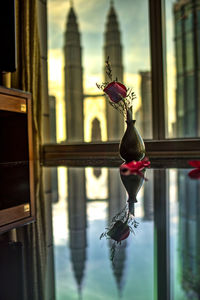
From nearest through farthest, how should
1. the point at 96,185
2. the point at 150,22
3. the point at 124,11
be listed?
the point at 96,185, the point at 150,22, the point at 124,11

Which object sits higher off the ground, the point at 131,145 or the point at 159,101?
the point at 159,101

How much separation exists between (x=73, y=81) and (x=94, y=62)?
406 millimetres

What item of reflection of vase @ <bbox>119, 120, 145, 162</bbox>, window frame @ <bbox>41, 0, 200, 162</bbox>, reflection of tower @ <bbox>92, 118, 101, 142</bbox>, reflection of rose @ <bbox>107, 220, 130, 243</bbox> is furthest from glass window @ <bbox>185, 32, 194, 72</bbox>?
reflection of rose @ <bbox>107, 220, 130, 243</bbox>

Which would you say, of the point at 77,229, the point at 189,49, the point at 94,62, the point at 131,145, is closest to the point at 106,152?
the point at 94,62

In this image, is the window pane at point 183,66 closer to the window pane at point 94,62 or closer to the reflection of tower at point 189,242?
the window pane at point 94,62

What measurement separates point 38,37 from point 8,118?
1330 millimetres

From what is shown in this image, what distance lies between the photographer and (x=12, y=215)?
881 mm

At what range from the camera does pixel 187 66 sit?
3732 mm

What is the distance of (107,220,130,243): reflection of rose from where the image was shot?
583mm

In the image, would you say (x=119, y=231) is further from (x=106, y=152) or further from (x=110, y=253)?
(x=106, y=152)

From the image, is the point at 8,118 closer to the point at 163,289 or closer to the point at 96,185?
the point at 96,185

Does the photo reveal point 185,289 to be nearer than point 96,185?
Yes

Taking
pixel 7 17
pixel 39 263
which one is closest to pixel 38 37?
pixel 7 17

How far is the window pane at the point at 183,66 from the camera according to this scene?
3682mm
